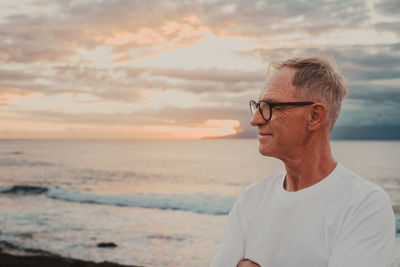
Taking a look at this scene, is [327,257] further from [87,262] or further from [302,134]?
[87,262]

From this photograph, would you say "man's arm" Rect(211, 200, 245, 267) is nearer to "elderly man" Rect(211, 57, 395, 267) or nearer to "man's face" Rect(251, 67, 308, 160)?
"elderly man" Rect(211, 57, 395, 267)

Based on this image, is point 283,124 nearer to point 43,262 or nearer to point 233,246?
point 233,246

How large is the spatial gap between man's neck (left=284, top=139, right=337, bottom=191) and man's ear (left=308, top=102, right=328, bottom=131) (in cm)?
12

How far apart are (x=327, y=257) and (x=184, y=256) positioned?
34.8 ft

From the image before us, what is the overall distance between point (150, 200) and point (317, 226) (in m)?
24.6

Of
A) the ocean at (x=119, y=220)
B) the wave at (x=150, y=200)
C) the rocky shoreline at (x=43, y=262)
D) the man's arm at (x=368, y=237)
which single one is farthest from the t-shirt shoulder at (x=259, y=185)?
the wave at (x=150, y=200)

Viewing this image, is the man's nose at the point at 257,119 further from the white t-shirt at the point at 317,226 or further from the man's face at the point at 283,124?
the white t-shirt at the point at 317,226

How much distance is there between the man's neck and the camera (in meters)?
1.91

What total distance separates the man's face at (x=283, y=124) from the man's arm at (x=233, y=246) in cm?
41

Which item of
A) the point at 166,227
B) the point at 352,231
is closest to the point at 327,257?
the point at 352,231

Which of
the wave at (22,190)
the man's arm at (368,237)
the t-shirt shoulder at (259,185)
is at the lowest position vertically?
the wave at (22,190)

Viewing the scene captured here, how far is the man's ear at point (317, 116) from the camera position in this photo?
6.14ft

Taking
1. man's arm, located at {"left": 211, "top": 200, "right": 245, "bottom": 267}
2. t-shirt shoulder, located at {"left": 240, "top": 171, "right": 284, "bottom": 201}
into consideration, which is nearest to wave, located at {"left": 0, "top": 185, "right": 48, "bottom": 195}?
man's arm, located at {"left": 211, "top": 200, "right": 245, "bottom": 267}

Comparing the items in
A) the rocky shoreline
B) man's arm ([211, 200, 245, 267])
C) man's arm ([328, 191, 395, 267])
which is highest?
man's arm ([328, 191, 395, 267])
